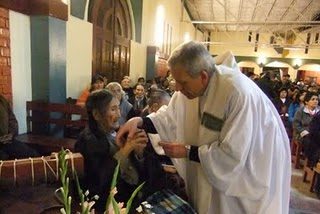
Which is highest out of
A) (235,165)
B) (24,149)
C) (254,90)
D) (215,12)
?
(215,12)

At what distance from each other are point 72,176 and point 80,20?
12.7 ft

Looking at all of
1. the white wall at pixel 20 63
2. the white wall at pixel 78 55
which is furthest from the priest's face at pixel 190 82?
the white wall at pixel 78 55

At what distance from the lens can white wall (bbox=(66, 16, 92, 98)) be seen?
4324 mm

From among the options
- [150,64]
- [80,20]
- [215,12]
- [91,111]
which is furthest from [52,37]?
[215,12]

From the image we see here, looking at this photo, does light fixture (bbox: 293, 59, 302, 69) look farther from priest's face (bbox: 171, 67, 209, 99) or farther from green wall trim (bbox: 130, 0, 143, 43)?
priest's face (bbox: 171, 67, 209, 99)

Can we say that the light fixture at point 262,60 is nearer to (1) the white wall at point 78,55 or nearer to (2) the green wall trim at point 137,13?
(2) the green wall trim at point 137,13

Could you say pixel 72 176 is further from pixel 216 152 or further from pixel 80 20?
pixel 80 20

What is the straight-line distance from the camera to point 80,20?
4.56 m

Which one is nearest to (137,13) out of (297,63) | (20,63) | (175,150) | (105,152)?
(20,63)

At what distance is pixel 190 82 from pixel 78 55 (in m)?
3.51

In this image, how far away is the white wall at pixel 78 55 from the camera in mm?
4324

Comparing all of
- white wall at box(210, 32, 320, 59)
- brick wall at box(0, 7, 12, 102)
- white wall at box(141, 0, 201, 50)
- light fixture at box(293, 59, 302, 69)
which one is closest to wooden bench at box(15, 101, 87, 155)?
brick wall at box(0, 7, 12, 102)

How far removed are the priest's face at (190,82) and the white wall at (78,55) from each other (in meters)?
3.18

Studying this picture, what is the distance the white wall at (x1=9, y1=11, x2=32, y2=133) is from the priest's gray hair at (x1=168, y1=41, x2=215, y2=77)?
259cm
